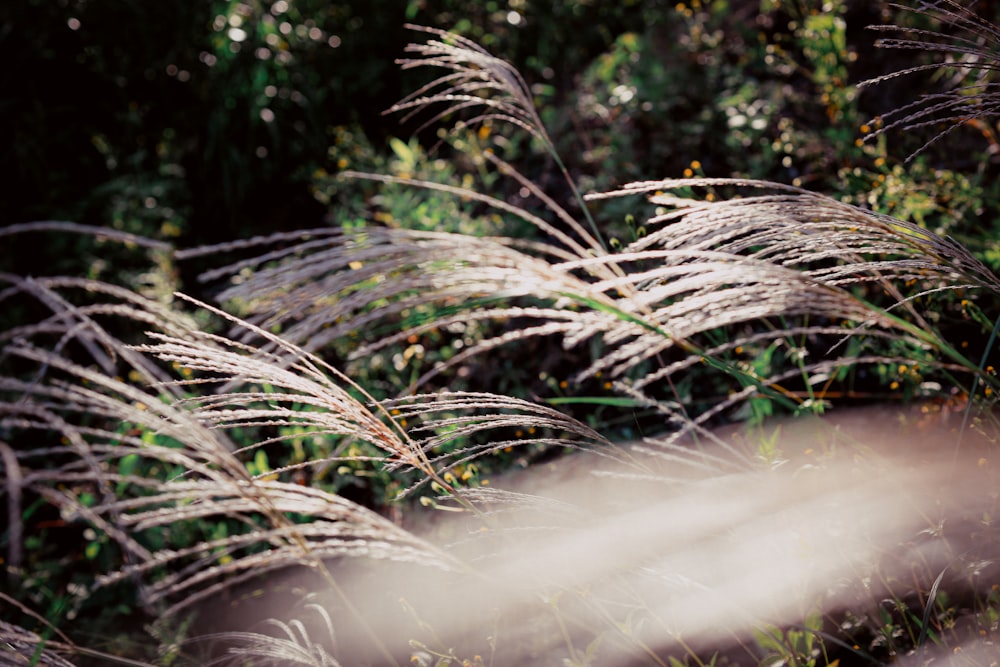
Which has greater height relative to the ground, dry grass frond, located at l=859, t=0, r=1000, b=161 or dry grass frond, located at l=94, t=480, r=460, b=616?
dry grass frond, located at l=859, t=0, r=1000, b=161

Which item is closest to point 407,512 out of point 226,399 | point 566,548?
point 566,548

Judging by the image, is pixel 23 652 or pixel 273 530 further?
pixel 23 652

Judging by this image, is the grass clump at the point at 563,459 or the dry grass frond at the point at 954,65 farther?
the dry grass frond at the point at 954,65

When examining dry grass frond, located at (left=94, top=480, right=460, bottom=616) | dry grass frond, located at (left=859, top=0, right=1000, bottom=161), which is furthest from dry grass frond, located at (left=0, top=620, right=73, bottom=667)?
dry grass frond, located at (left=859, top=0, right=1000, bottom=161)

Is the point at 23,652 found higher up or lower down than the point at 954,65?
lower down

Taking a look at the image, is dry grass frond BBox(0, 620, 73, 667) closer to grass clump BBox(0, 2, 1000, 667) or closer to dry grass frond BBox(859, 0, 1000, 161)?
grass clump BBox(0, 2, 1000, 667)

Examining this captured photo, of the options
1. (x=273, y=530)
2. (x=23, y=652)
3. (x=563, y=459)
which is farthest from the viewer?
(x=563, y=459)

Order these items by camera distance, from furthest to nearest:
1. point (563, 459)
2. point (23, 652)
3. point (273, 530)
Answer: point (563, 459) < point (23, 652) < point (273, 530)

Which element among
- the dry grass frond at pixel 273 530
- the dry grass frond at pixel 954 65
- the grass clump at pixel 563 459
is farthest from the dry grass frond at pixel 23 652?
the dry grass frond at pixel 954 65

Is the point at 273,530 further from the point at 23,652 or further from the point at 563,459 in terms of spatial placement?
the point at 563,459

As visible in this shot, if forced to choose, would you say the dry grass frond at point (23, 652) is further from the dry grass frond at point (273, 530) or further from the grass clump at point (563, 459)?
the dry grass frond at point (273, 530)

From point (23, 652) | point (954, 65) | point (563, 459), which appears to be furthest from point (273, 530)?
point (563, 459)

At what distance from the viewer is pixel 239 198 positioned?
13.4 ft

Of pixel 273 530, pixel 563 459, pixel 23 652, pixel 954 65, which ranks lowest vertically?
pixel 563 459
